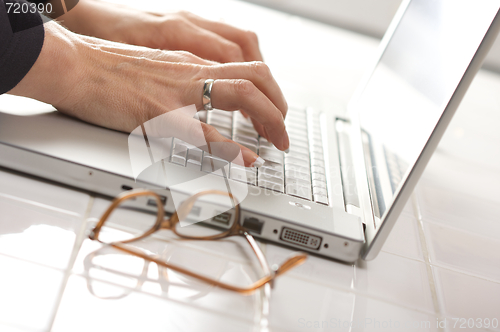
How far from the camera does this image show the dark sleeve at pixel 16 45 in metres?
0.50

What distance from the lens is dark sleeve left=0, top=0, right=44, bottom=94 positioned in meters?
0.50

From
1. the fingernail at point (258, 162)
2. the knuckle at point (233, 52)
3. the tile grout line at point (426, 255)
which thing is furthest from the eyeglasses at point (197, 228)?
the knuckle at point (233, 52)

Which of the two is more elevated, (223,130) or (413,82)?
(413,82)

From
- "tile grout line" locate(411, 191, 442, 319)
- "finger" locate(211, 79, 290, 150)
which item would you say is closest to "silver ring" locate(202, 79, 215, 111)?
"finger" locate(211, 79, 290, 150)

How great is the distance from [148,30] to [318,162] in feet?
1.45

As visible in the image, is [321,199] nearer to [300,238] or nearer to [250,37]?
[300,238]

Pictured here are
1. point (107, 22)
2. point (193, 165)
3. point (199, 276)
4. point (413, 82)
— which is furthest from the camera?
point (107, 22)

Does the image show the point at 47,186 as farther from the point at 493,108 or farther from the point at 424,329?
the point at 493,108

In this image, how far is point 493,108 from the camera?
1310mm

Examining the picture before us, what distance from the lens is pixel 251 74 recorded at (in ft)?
2.11

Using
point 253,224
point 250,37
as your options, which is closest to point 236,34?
point 250,37

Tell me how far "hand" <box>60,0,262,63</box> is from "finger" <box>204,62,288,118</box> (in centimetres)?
20

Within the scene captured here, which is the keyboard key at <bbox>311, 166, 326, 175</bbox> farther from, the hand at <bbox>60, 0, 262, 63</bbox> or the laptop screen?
the hand at <bbox>60, 0, 262, 63</bbox>

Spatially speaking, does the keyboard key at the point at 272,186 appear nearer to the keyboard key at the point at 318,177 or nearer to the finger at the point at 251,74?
the keyboard key at the point at 318,177
